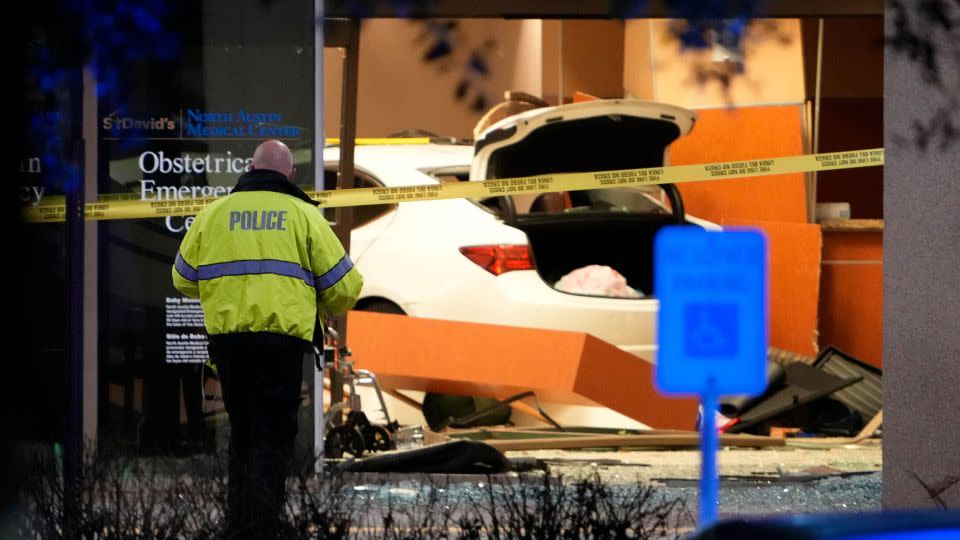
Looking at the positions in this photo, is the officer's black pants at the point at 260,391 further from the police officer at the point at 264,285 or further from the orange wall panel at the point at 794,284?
the orange wall panel at the point at 794,284

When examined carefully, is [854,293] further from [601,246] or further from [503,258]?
[503,258]

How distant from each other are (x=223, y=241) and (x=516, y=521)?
7.95 feet

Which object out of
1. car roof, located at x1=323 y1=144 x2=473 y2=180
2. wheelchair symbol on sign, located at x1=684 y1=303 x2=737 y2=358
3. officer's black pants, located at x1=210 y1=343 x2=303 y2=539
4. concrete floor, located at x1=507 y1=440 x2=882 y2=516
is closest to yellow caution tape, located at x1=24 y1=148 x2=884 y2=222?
concrete floor, located at x1=507 y1=440 x2=882 y2=516

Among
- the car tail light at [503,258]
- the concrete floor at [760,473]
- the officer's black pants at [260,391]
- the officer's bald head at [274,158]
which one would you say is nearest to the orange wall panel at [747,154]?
the concrete floor at [760,473]

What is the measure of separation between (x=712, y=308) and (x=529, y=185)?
650 centimetres

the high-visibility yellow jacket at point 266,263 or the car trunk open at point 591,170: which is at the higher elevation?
the car trunk open at point 591,170

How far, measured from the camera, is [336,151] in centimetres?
1398

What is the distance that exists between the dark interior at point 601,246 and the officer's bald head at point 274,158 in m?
4.77

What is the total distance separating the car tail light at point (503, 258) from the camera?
1223 centimetres

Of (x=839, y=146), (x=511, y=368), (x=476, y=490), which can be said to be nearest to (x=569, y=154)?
(x=511, y=368)

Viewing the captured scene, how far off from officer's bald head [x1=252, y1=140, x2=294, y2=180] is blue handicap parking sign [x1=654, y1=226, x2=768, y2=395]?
3.92 metres

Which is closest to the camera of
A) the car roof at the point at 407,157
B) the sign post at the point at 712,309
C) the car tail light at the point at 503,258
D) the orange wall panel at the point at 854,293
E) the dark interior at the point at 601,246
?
the sign post at the point at 712,309

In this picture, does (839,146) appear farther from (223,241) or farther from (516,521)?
(516,521)

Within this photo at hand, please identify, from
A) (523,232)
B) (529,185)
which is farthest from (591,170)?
(529,185)
